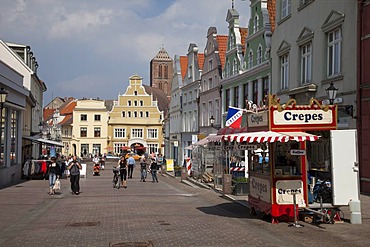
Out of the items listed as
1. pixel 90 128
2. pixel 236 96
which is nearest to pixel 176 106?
pixel 236 96

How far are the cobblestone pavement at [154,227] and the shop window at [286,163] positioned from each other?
131 centimetres

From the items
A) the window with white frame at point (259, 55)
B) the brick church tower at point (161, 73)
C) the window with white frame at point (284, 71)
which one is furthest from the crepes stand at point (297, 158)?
the brick church tower at point (161, 73)

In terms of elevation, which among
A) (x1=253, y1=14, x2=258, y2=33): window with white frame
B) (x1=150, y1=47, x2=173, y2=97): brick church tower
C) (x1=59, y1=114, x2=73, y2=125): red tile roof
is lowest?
(x1=59, y1=114, x2=73, y2=125): red tile roof

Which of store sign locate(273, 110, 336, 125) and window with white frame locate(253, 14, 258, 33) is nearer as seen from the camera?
store sign locate(273, 110, 336, 125)

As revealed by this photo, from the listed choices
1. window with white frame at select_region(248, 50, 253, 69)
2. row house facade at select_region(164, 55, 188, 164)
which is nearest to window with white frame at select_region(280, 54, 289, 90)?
window with white frame at select_region(248, 50, 253, 69)

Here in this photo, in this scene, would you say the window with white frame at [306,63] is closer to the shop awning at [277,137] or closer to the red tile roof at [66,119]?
the shop awning at [277,137]

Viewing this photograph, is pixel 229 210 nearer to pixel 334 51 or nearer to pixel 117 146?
pixel 334 51

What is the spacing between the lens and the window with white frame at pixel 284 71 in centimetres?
2803

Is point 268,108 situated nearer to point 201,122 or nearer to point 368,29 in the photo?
point 368,29

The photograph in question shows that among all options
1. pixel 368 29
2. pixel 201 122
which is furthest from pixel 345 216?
pixel 201 122

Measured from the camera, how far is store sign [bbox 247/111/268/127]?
13758 mm

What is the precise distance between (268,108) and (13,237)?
263 inches

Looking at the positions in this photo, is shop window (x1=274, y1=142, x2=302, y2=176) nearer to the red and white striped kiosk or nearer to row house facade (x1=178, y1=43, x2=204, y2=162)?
the red and white striped kiosk

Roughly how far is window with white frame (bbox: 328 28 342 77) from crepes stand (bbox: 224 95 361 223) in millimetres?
8552
